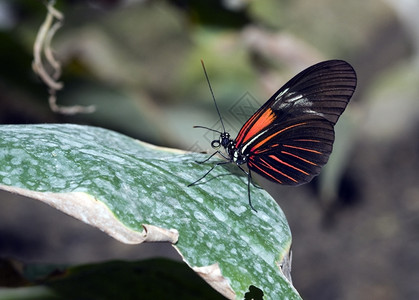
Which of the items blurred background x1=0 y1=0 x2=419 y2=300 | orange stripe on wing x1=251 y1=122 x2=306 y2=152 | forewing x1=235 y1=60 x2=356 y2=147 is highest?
forewing x1=235 y1=60 x2=356 y2=147

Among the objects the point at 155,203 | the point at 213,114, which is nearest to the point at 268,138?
the point at 155,203

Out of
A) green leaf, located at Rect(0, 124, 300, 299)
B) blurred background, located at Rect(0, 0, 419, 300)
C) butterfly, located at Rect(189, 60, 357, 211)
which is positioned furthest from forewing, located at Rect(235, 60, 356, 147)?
blurred background, located at Rect(0, 0, 419, 300)

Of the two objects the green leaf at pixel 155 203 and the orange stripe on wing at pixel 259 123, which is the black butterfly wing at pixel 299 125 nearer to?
the orange stripe on wing at pixel 259 123

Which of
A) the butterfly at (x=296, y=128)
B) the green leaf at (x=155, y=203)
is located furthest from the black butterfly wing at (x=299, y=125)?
the green leaf at (x=155, y=203)

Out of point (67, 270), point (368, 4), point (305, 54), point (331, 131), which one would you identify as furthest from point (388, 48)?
point (67, 270)

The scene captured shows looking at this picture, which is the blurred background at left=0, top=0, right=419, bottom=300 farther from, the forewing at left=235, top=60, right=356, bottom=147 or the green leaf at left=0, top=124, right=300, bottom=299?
the green leaf at left=0, top=124, right=300, bottom=299

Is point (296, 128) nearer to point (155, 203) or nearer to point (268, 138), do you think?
point (268, 138)
